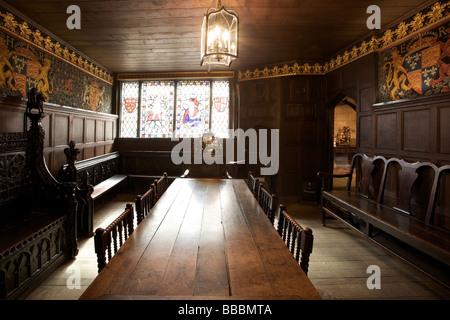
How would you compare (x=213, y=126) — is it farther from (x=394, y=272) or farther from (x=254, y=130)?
(x=394, y=272)

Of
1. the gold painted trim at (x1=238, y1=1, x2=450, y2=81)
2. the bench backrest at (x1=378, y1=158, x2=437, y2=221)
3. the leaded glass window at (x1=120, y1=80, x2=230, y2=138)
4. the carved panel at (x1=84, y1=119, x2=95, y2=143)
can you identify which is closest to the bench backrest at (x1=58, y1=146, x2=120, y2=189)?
the carved panel at (x1=84, y1=119, x2=95, y2=143)

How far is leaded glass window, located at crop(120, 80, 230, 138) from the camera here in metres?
6.96

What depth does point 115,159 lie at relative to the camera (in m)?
6.64

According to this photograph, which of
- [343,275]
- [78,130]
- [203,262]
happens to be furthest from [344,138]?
[203,262]

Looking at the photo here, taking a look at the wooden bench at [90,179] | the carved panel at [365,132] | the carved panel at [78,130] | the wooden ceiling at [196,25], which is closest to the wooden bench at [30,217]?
the wooden bench at [90,179]

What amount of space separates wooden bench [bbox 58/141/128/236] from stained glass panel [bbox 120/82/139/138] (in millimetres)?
785

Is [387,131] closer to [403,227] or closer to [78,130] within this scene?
[403,227]

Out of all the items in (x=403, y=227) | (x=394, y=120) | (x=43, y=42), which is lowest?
(x=403, y=227)

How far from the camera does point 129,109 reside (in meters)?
7.18

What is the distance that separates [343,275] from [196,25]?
3927 mm

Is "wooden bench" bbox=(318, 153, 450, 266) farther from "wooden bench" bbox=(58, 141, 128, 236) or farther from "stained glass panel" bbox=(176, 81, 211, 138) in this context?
"stained glass panel" bbox=(176, 81, 211, 138)

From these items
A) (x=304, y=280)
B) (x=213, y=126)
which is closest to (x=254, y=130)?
(x=213, y=126)

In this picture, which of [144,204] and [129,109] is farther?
[129,109]
